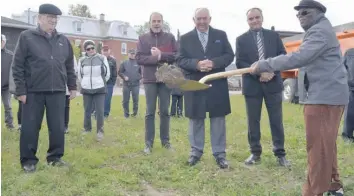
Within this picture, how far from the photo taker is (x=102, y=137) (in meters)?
8.01

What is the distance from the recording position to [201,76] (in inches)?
229

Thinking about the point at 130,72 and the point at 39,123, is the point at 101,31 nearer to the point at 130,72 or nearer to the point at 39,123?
the point at 130,72

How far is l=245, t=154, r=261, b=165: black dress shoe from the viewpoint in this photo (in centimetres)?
596

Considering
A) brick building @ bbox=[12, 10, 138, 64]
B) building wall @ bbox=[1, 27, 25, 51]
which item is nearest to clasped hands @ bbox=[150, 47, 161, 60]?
building wall @ bbox=[1, 27, 25, 51]

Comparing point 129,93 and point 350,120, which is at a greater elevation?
point 129,93

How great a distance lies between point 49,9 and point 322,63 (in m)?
3.36

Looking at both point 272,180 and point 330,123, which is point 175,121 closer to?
point 272,180

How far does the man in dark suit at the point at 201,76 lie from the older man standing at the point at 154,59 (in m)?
0.54

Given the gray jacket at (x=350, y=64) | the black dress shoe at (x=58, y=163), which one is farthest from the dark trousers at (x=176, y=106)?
the black dress shoe at (x=58, y=163)

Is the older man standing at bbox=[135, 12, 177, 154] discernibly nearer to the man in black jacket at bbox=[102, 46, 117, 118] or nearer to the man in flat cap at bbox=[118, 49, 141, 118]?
the man in black jacket at bbox=[102, 46, 117, 118]

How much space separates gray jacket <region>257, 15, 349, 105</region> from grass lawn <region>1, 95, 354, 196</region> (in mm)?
1194

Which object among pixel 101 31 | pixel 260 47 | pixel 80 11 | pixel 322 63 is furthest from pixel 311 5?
pixel 80 11

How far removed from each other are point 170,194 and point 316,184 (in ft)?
5.05

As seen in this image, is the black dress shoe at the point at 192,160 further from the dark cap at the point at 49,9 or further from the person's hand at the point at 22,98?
the dark cap at the point at 49,9
